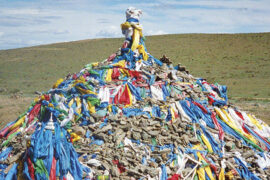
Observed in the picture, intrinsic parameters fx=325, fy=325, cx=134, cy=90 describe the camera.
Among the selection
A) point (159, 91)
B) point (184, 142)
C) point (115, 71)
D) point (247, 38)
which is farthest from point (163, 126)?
point (247, 38)

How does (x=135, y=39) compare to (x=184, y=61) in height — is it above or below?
above

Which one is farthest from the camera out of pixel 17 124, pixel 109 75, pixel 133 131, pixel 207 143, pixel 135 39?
pixel 135 39

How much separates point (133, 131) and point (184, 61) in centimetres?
3358

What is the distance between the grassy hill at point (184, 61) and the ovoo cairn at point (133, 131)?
21.3 ft

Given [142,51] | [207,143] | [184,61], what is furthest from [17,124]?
[184,61]

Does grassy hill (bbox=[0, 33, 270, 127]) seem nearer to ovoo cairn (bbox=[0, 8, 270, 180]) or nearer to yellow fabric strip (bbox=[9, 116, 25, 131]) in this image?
yellow fabric strip (bbox=[9, 116, 25, 131])

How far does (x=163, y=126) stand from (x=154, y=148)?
0.72 m

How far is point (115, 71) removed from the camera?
920 centimetres

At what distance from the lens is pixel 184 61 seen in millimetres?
40250

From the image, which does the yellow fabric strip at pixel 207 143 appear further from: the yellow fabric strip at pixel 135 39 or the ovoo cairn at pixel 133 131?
the yellow fabric strip at pixel 135 39

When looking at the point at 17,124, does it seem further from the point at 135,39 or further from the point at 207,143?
the point at 207,143

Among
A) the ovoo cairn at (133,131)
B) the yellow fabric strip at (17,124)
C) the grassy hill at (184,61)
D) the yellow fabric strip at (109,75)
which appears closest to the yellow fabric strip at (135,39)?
the ovoo cairn at (133,131)

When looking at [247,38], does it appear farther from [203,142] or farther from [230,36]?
[203,142]

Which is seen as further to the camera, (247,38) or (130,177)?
(247,38)
